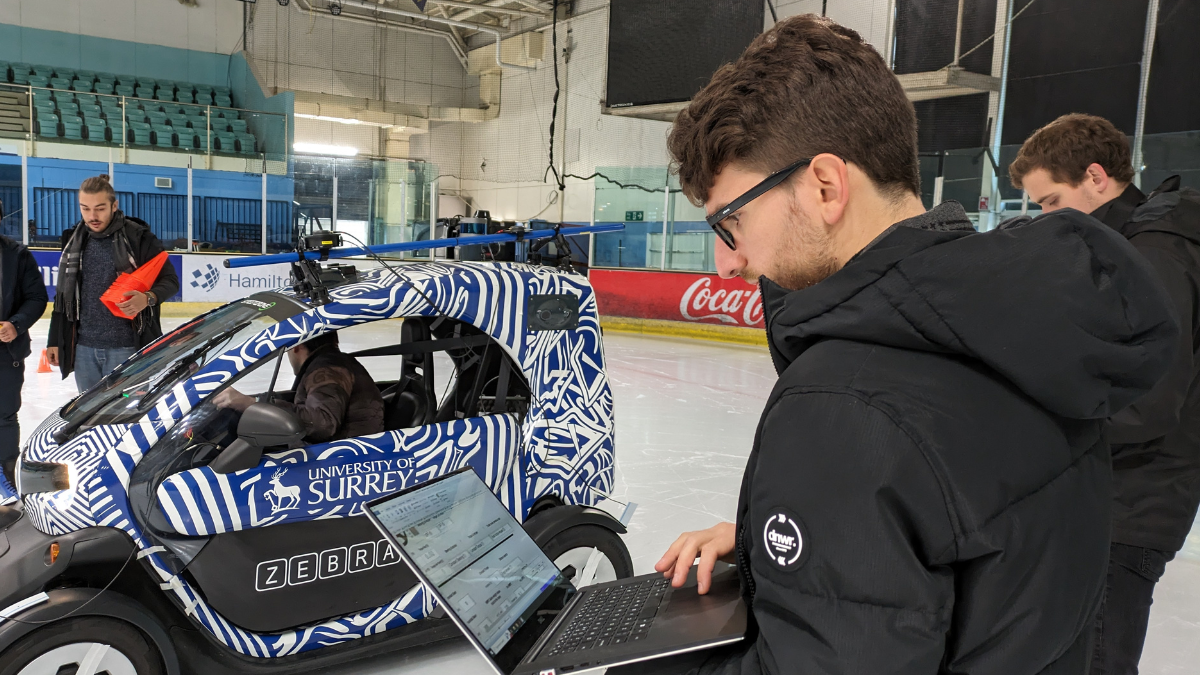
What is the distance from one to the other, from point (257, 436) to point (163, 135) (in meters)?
16.3

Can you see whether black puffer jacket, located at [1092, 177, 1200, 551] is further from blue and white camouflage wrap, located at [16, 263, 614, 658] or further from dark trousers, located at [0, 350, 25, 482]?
dark trousers, located at [0, 350, 25, 482]

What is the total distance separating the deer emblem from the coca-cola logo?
931 centimetres

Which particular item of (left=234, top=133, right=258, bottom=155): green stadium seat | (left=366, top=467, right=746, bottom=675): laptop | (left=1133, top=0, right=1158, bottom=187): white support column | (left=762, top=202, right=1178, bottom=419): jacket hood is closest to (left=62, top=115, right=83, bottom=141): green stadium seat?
(left=234, top=133, right=258, bottom=155): green stadium seat

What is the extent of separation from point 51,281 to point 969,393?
12243mm

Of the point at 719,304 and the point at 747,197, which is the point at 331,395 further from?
the point at 719,304

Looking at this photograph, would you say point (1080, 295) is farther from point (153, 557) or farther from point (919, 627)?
point (153, 557)

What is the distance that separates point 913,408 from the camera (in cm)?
66

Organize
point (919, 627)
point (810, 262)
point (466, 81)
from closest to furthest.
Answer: point (919, 627), point (810, 262), point (466, 81)

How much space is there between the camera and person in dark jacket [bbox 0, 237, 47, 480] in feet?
12.6

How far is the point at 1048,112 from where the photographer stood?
33.1 feet

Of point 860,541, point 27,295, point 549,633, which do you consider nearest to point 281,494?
point 549,633

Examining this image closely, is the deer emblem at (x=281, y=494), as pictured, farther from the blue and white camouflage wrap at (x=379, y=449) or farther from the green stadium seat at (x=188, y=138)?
the green stadium seat at (x=188, y=138)

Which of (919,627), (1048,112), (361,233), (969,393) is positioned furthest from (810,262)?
(361,233)

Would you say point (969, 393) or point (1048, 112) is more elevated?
point (1048, 112)
